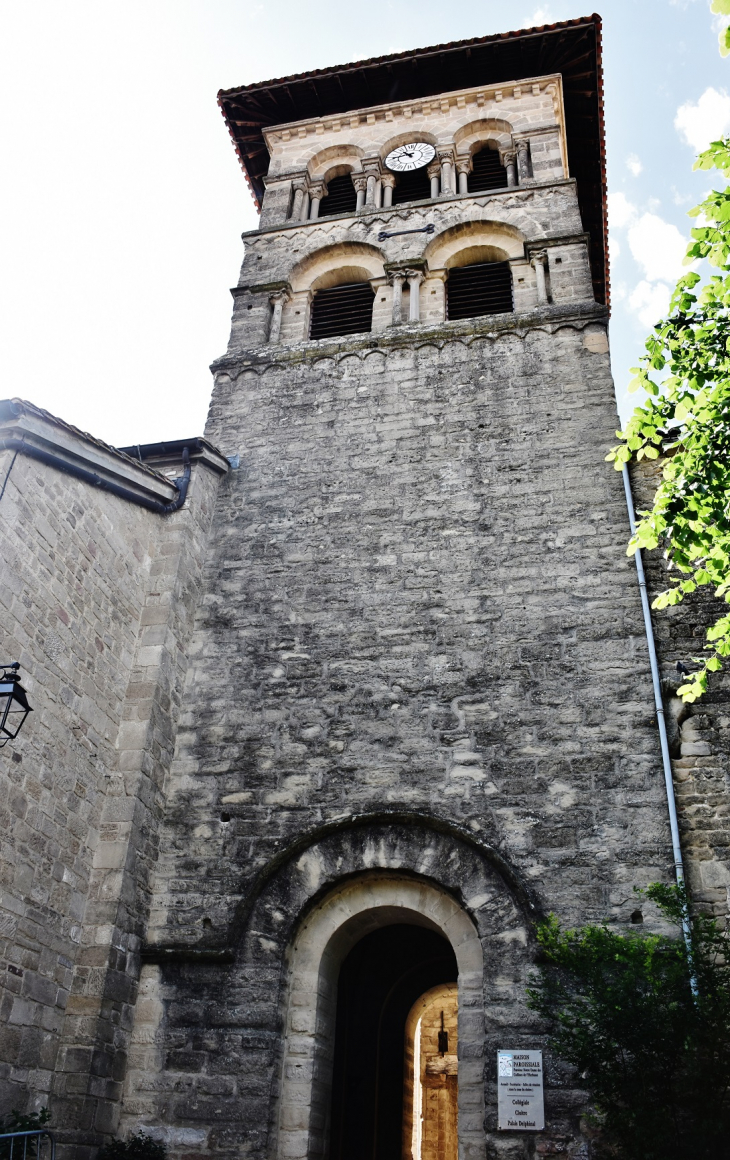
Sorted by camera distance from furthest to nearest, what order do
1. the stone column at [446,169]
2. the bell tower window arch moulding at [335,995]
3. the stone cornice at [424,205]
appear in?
the stone column at [446,169]
the stone cornice at [424,205]
the bell tower window arch moulding at [335,995]

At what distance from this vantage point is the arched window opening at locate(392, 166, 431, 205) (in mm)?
14273

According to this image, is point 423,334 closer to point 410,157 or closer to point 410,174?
point 410,174

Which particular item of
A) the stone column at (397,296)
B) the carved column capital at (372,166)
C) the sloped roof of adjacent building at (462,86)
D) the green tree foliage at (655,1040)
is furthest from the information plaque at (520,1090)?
the sloped roof of adjacent building at (462,86)

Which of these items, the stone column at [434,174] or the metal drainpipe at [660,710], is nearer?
the metal drainpipe at [660,710]

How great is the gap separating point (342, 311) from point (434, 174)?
3328mm

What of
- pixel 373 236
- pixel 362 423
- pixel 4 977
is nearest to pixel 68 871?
pixel 4 977

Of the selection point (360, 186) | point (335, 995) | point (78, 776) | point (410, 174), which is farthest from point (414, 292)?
point (335, 995)

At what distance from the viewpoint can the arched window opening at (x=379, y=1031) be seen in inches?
319

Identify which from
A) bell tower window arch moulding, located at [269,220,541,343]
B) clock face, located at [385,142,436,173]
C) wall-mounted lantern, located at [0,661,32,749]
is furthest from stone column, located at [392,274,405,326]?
wall-mounted lantern, located at [0,661,32,749]

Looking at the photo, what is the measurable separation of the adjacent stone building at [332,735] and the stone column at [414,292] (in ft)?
0.33

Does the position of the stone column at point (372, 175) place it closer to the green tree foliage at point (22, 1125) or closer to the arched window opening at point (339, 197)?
the arched window opening at point (339, 197)

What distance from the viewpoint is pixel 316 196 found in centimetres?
1468

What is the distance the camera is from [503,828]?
7.35 metres

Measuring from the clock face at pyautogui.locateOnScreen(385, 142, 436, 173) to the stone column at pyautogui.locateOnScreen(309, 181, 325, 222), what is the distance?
109 centimetres
